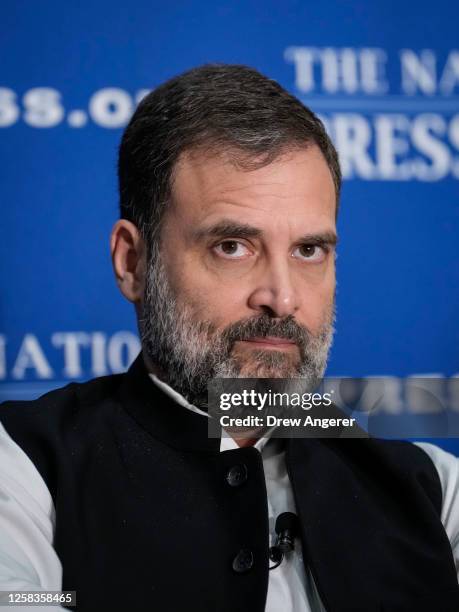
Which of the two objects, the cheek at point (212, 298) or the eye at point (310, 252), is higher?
the eye at point (310, 252)

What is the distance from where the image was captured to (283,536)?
5.18 ft

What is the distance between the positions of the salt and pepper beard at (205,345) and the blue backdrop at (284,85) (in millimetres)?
696

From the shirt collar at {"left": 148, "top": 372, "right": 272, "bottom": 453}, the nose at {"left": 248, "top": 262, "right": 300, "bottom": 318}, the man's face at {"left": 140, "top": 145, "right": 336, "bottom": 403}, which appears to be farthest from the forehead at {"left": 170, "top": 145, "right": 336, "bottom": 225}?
the shirt collar at {"left": 148, "top": 372, "right": 272, "bottom": 453}

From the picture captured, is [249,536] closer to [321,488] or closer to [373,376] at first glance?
[321,488]

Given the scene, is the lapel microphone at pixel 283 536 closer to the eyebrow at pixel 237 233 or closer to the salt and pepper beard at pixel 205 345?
the salt and pepper beard at pixel 205 345

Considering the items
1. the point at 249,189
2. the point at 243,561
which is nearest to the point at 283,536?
the point at 243,561

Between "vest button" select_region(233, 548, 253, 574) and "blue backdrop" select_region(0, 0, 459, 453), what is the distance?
40.8 inches

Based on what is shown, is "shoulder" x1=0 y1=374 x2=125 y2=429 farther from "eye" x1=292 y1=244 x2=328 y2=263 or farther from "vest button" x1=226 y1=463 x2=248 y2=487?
"eye" x1=292 y1=244 x2=328 y2=263

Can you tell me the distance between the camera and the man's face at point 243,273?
163 centimetres

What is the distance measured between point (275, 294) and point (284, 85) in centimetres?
109

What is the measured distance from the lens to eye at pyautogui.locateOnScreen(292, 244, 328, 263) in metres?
1.72

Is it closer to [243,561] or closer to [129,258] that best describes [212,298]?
[129,258]

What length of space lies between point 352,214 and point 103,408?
1.13 metres

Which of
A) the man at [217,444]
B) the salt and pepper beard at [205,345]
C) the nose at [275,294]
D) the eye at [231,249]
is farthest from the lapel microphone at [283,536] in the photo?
the eye at [231,249]
